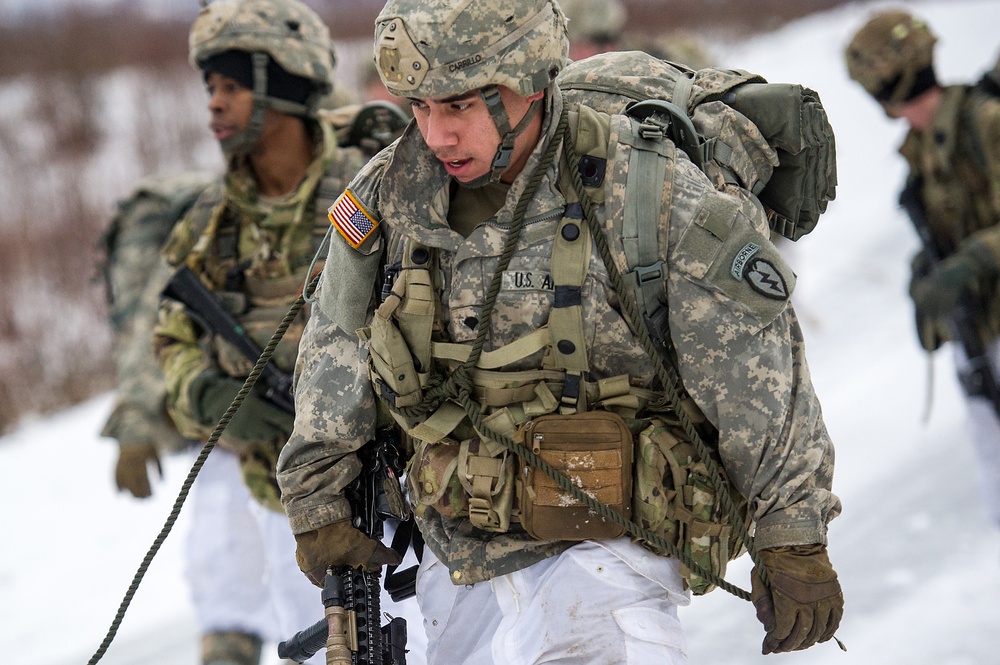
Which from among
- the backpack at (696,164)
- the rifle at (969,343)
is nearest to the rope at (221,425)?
the backpack at (696,164)

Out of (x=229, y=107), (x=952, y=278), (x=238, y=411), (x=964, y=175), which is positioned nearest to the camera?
(x=238, y=411)

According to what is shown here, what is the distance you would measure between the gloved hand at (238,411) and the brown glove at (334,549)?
1.28m

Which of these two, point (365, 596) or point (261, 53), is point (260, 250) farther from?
point (365, 596)

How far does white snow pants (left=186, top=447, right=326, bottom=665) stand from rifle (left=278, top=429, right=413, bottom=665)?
1.40 metres

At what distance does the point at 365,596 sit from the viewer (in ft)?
9.86

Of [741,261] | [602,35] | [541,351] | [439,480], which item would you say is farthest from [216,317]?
[602,35]

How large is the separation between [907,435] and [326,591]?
197 inches

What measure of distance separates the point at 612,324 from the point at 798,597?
733 mm

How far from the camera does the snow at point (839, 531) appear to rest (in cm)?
508

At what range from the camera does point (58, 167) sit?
13.0m

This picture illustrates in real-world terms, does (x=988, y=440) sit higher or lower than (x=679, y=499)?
lower

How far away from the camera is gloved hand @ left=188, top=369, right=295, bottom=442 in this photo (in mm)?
4285

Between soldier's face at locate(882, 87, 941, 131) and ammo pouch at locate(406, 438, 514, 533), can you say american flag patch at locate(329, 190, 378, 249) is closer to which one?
ammo pouch at locate(406, 438, 514, 533)

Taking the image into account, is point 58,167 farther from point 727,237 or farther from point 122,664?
point 727,237
